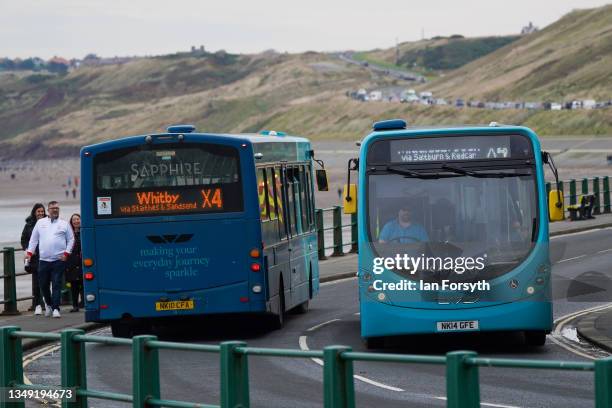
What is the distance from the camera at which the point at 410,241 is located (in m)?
18.2

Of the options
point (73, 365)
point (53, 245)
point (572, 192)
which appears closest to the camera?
point (73, 365)

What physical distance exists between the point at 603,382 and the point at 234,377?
2.87 m

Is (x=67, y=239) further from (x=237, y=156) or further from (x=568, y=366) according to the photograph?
(x=568, y=366)

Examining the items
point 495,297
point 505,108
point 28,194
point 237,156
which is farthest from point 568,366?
point 505,108

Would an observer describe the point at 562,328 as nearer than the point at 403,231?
No

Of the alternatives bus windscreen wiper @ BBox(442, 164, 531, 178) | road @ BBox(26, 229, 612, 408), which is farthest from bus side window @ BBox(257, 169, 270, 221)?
bus windscreen wiper @ BBox(442, 164, 531, 178)

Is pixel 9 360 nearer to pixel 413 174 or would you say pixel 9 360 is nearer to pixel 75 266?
pixel 413 174

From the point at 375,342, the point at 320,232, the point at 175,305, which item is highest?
the point at 320,232

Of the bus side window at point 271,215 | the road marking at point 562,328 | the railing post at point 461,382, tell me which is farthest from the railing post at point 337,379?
the bus side window at point 271,215

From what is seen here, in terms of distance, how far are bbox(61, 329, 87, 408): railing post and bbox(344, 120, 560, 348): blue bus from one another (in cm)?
721

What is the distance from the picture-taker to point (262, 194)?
824 inches

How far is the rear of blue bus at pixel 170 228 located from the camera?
20453mm

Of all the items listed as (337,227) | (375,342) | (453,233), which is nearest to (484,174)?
(453,233)

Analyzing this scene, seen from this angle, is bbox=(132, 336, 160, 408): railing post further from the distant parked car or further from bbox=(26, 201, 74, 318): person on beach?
the distant parked car
